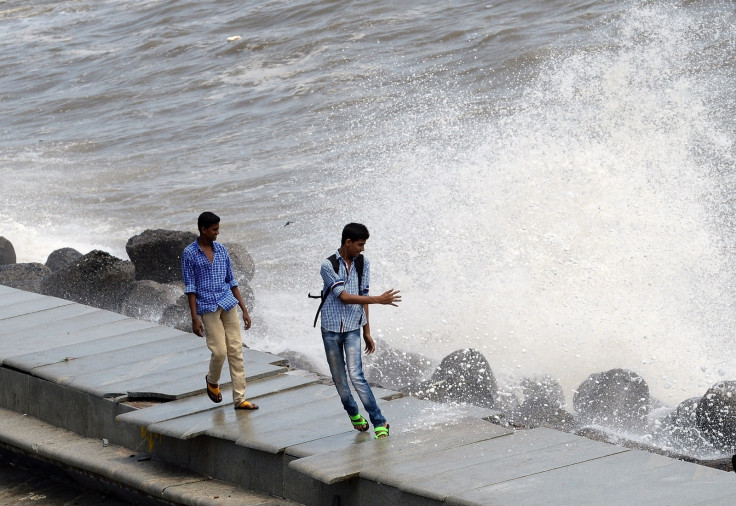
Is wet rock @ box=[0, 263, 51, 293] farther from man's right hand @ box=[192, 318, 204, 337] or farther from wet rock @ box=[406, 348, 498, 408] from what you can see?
man's right hand @ box=[192, 318, 204, 337]

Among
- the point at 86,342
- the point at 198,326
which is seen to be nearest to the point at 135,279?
the point at 86,342

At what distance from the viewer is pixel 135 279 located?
1322cm

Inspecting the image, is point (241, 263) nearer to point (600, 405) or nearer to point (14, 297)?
point (14, 297)

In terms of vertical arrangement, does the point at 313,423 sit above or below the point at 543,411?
above

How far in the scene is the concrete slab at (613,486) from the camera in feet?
16.7

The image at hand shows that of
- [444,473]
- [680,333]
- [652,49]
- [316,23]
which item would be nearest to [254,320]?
[680,333]

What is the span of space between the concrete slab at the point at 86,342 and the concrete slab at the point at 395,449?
3028mm

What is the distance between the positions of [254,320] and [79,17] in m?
27.5

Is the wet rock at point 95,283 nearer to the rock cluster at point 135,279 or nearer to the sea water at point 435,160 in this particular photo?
the rock cluster at point 135,279

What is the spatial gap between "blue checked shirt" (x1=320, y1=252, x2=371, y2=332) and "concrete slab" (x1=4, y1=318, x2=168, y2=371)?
123 inches

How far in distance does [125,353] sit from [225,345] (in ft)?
6.31

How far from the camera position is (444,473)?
18.6 feet

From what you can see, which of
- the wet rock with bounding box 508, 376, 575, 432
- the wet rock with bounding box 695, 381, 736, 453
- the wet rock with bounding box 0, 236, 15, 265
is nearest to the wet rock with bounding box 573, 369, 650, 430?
the wet rock with bounding box 508, 376, 575, 432

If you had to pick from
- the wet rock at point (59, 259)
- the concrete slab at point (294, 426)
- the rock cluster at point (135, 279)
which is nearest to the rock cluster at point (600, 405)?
the concrete slab at point (294, 426)
